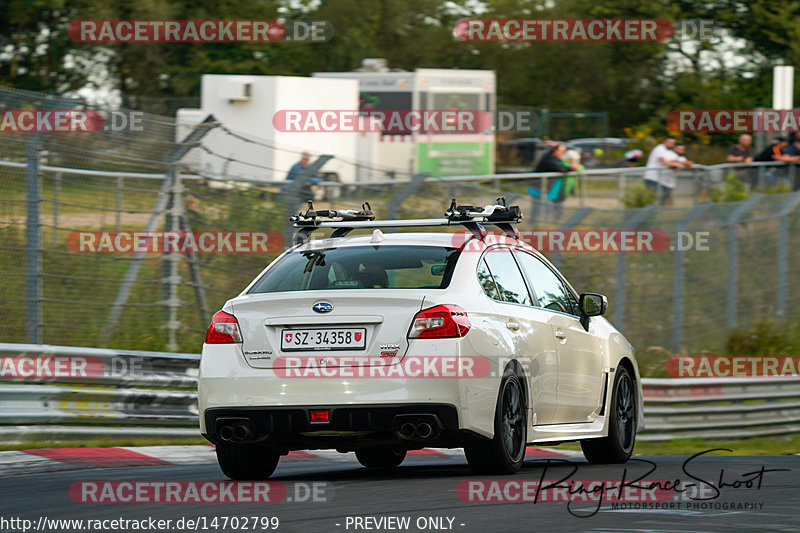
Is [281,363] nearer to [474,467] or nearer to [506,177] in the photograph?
[474,467]

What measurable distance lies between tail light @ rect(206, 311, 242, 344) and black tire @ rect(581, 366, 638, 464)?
2.89m

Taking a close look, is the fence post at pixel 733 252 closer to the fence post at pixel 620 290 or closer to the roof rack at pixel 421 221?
the fence post at pixel 620 290

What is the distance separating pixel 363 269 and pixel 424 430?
119 cm

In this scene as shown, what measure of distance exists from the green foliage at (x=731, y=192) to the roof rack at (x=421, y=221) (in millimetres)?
10289

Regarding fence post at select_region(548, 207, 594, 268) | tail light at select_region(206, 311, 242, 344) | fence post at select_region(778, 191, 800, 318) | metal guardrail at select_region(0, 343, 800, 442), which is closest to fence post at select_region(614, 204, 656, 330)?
fence post at select_region(548, 207, 594, 268)

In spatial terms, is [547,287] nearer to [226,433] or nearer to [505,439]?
[505,439]

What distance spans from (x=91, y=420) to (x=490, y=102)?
89.3 ft

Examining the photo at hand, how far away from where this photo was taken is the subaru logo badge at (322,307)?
28.1 ft

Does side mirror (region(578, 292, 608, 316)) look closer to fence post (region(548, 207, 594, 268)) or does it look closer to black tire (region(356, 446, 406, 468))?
black tire (region(356, 446, 406, 468))

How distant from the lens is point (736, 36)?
54.4 m

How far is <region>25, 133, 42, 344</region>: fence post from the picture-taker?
1261cm

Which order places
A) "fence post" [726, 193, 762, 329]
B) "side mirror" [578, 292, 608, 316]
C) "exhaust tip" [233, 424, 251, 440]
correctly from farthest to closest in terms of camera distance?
"fence post" [726, 193, 762, 329], "side mirror" [578, 292, 608, 316], "exhaust tip" [233, 424, 251, 440]

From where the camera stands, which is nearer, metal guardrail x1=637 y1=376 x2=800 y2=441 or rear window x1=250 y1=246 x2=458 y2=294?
rear window x1=250 y1=246 x2=458 y2=294

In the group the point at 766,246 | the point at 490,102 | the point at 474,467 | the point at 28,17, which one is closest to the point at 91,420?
the point at 474,467
